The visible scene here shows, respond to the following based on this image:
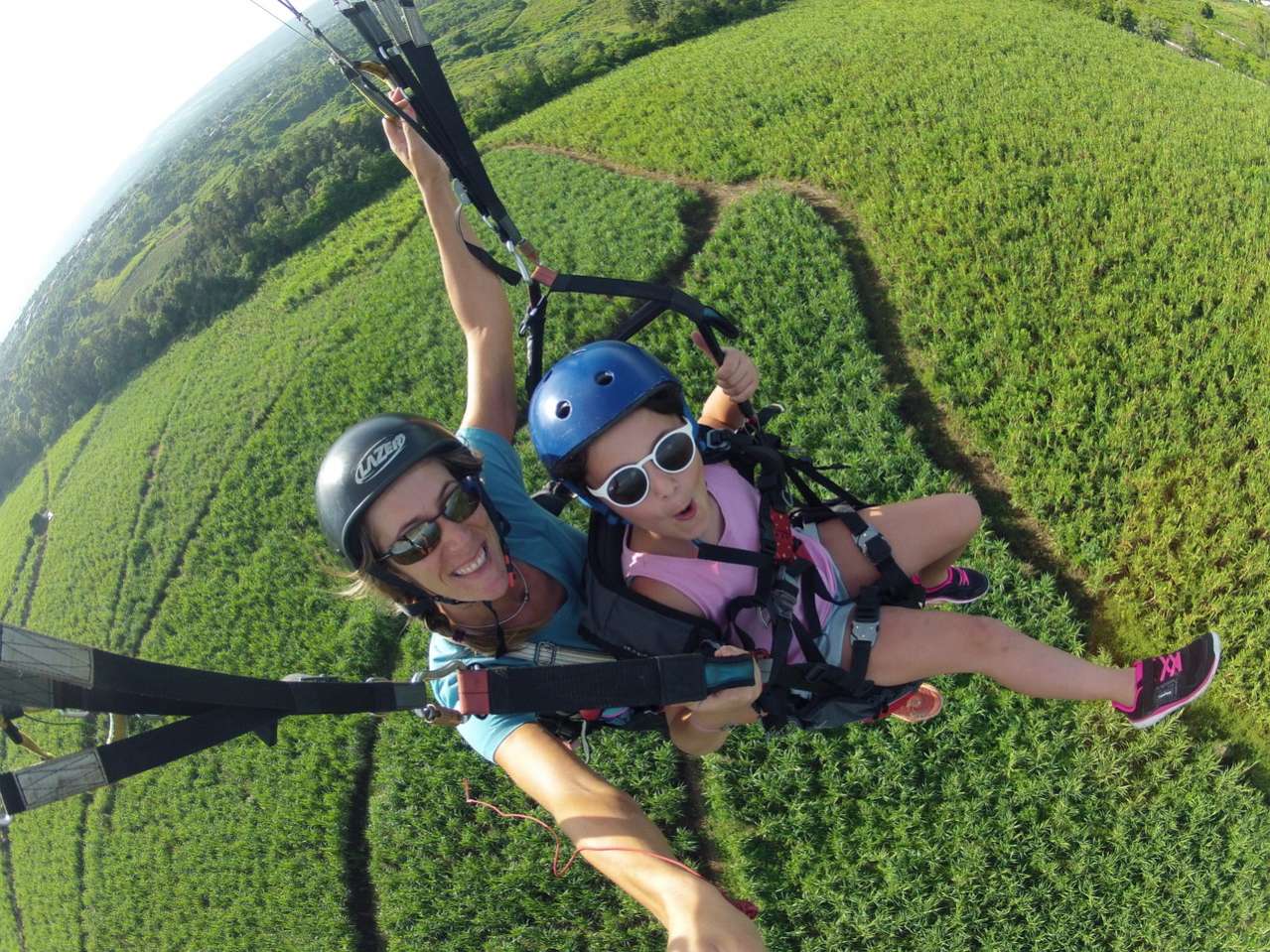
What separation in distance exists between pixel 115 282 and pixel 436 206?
312 ft

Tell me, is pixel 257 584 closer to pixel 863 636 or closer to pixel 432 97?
pixel 432 97

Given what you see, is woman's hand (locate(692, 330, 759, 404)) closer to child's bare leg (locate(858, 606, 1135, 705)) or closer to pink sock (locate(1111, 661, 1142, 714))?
child's bare leg (locate(858, 606, 1135, 705))

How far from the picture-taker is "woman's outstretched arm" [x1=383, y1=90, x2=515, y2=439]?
337 centimetres

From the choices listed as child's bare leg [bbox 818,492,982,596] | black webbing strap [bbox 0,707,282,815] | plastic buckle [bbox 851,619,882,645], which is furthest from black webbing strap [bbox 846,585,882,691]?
black webbing strap [bbox 0,707,282,815]

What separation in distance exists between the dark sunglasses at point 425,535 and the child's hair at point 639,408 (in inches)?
15.6

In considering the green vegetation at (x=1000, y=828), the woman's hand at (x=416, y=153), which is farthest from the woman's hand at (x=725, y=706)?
the green vegetation at (x=1000, y=828)

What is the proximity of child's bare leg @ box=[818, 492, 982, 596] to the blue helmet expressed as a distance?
3.98 ft

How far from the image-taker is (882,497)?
6070 millimetres

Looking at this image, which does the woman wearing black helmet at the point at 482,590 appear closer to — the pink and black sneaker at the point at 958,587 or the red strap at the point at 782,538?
the red strap at the point at 782,538

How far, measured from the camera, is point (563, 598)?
304cm

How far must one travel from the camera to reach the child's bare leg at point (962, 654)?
288 cm

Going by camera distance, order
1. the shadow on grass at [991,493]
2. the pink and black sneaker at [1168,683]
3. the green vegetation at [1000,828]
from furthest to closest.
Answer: the shadow on grass at [991,493] → the green vegetation at [1000,828] → the pink and black sneaker at [1168,683]

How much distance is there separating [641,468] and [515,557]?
0.76 metres

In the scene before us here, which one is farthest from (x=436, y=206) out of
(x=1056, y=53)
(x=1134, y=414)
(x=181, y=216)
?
(x=181, y=216)
